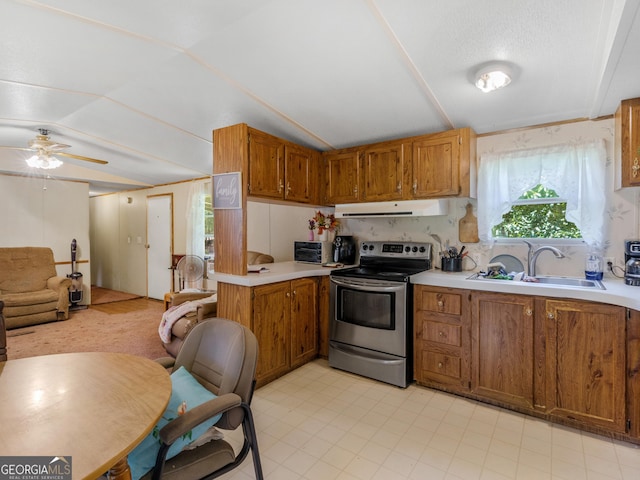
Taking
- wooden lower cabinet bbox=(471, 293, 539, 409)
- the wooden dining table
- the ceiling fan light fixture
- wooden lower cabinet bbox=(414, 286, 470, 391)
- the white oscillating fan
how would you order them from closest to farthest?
the wooden dining table < wooden lower cabinet bbox=(471, 293, 539, 409) < wooden lower cabinet bbox=(414, 286, 470, 391) < the ceiling fan light fixture < the white oscillating fan

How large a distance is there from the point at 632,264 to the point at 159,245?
21.3ft

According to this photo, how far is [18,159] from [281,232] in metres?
4.13

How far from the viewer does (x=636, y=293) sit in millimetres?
2008

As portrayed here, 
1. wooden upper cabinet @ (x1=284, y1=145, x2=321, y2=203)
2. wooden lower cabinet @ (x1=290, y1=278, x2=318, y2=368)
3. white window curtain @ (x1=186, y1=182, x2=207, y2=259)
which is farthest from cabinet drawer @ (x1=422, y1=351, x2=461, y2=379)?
white window curtain @ (x1=186, y1=182, x2=207, y2=259)

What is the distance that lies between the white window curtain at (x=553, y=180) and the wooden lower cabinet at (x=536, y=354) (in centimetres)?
78

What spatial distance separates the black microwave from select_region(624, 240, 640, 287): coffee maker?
8.08 feet

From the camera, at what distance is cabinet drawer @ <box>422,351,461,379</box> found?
261 cm

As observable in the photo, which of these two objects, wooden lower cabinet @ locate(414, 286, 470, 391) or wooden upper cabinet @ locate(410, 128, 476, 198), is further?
wooden upper cabinet @ locate(410, 128, 476, 198)

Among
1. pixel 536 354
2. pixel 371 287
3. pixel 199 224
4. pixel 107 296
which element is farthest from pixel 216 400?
pixel 107 296

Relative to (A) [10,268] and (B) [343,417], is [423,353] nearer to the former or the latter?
(B) [343,417]

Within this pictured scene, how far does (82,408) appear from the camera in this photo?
1069 mm

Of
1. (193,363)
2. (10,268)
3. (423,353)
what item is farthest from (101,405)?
(10,268)

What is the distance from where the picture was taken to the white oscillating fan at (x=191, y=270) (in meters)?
5.08

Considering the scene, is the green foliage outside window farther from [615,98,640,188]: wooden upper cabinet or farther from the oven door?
the oven door
